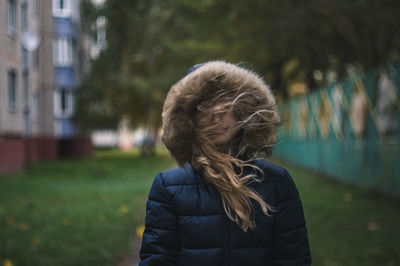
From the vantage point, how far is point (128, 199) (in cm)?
1038

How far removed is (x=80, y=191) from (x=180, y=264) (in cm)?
1004

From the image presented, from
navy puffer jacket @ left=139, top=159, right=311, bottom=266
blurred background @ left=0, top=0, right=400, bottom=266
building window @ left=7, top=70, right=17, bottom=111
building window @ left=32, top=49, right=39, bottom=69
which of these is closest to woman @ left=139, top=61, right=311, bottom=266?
navy puffer jacket @ left=139, top=159, right=311, bottom=266

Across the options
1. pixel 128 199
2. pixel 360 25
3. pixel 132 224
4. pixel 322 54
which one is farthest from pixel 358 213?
pixel 322 54

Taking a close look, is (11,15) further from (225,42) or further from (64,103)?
(64,103)

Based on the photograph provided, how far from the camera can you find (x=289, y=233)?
2.12m

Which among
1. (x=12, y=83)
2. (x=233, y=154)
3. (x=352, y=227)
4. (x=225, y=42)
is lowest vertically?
(x=352, y=227)

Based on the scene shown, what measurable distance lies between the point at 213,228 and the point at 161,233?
8.4 inches

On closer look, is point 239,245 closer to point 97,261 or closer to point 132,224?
point 97,261

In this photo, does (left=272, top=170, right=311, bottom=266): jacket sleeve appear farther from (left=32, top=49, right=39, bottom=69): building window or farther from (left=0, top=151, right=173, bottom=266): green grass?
(left=32, top=49, right=39, bottom=69): building window

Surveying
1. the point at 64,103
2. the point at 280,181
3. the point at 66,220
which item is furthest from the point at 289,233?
the point at 64,103

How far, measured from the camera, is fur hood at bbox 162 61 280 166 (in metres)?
2.18

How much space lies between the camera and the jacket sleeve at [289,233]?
83.6 inches

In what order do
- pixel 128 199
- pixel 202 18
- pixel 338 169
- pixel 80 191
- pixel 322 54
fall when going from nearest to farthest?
1. pixel 128 199
2. pixel 80 191
3. pixel 338 169
4. pixel 322 54
5. pixel 202 18

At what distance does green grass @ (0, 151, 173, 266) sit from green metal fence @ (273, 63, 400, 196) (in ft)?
15.6
